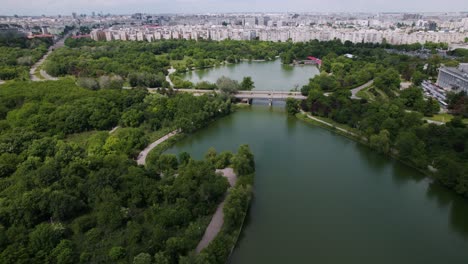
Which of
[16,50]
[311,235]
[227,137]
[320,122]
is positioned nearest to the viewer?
[311,235]

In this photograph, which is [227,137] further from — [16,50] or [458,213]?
[16,50]

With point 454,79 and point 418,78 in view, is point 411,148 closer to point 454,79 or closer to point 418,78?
point 454,79

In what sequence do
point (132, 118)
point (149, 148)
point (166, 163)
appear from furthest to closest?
point (132, 118) < point (149, 148) < point (166, 163)

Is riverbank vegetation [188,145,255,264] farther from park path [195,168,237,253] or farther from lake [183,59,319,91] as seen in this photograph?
lake [183,59,319,91]

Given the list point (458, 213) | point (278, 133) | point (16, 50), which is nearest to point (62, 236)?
point (278, 133)

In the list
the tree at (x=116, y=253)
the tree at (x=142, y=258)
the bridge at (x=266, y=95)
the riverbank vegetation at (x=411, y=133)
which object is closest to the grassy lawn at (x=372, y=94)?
the riverbank vegetation at (x=411, y=133)

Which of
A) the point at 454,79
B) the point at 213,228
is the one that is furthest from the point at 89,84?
the point at 454,79
